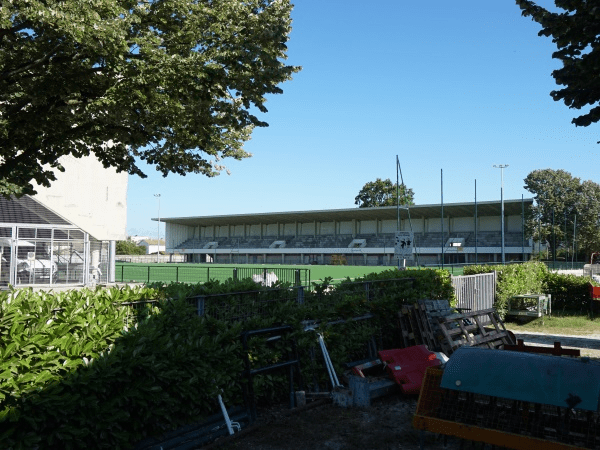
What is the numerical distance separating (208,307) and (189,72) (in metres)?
4.00

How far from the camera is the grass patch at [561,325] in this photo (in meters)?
16.5

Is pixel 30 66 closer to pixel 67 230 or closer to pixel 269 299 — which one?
pixel 269 299

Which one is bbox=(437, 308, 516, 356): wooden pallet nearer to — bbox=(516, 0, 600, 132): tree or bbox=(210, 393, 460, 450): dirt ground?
bbox=(210, 393, 460, 450): dirt ground

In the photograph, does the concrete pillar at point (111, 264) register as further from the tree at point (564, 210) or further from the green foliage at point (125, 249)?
the green foliage at point (125, 249)

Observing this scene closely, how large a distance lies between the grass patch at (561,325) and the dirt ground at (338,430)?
10.4 meters

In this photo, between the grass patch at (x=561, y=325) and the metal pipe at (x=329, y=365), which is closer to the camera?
the metal pipe at (x=329, y=365)

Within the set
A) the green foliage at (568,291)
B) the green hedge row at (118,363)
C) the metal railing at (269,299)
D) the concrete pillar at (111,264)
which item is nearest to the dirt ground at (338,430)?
the green hedge row at (118,363)

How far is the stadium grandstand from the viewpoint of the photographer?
68562 millimetres

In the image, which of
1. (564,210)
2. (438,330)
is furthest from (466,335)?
(564,210)

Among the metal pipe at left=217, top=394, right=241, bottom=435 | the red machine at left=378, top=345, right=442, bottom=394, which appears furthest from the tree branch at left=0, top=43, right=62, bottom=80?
the red machine at left=378, top=345, right=442, bottom=394

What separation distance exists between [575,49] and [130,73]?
6.87m

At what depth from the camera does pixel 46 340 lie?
498cm

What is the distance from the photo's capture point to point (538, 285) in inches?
841

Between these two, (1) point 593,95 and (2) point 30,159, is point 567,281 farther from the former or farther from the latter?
(2) point 30,159
